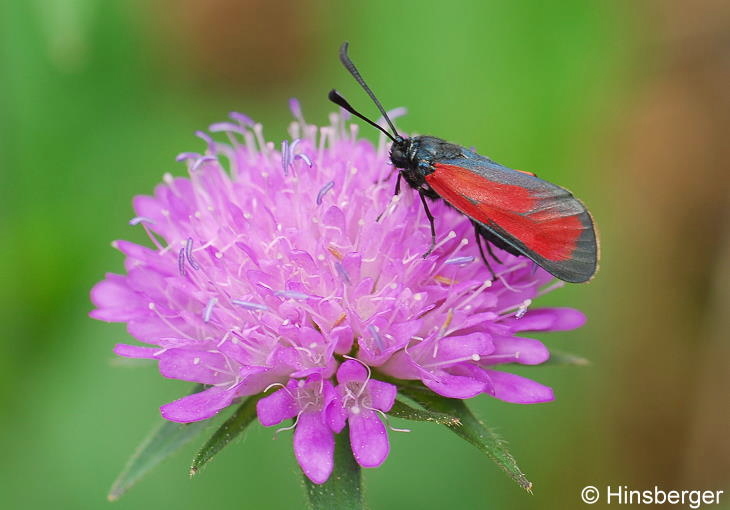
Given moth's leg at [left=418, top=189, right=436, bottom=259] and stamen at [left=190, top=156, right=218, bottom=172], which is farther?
stamen at [left=190, top=156, right=218, bottom=172]

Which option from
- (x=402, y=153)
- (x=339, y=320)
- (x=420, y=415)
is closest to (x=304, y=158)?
(x=402, y=153)

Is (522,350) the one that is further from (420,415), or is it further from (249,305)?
(249,305)

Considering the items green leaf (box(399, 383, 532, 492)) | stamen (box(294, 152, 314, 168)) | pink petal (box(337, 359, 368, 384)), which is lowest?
green leaf (box(399, 383, 532, 492))

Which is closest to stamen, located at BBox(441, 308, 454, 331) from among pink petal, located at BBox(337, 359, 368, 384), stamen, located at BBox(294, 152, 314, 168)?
pink petal, located at BBox(337, 359, 368, 384)

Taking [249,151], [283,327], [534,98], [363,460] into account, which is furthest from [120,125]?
[363,460]

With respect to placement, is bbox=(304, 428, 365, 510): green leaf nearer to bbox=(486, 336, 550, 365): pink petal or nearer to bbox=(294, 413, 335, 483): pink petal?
bbox=(294, 413, 335, 483): pink petal

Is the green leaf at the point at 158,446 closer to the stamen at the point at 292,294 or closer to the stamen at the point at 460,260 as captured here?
the stamen at the point at 292,294

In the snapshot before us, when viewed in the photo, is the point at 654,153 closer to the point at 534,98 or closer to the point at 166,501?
the point at 534,98

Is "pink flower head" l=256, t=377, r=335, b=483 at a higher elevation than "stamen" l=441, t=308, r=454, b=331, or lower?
lower
